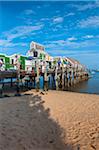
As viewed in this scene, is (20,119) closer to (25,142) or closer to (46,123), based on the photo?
(46,123)

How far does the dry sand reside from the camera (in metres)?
6.84

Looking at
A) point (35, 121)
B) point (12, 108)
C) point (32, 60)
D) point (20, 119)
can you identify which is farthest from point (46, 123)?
point (32, 60)

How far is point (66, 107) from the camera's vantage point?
12117 millimetres

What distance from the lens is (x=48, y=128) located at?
8.27 metres

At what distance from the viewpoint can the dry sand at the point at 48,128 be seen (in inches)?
269

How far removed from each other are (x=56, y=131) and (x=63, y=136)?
56cm

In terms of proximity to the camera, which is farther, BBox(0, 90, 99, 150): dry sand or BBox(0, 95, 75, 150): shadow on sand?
BBox(0, 90, 99, 150): dry sand

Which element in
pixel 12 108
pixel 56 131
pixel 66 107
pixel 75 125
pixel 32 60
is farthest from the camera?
pixel 32 60

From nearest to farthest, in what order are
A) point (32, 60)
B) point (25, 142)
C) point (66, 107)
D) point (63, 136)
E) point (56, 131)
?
point (25, 142) < point (63, 136) < point (56, 131) < point (66, 107) < point (32, 60)

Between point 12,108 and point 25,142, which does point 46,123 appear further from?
point 12,108

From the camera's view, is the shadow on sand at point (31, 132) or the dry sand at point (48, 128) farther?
the dry sand at point (48, 128)

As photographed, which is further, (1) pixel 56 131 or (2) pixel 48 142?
(1) pixel 56 131

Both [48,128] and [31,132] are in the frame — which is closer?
[31,132]

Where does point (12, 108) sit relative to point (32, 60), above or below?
below
